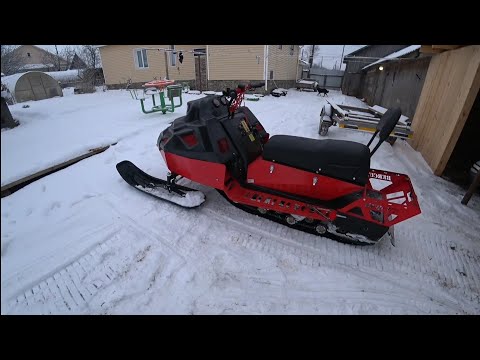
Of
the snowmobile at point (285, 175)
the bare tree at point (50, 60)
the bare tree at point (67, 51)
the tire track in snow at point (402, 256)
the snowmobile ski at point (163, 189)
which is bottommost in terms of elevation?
the tire track in snow at point (402, 256)

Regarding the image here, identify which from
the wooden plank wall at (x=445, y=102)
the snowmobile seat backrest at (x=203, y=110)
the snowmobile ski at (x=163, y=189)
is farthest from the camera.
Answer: the wooden plank wall at (x=445, y=102)

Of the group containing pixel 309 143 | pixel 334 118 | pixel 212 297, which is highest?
pixel 309 143

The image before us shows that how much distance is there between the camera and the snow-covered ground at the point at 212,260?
6.84ft

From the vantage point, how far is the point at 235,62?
48.1 feet

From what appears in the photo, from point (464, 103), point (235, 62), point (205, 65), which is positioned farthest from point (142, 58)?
point (464, 103)

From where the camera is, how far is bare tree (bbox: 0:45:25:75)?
0.85m

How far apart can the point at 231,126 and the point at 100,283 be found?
2177mm

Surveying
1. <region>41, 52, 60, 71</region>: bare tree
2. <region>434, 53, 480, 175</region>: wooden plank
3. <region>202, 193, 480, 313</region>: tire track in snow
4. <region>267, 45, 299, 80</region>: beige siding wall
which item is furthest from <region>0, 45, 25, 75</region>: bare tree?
<region>267, 45, 299, 80</region>: beige siding wall

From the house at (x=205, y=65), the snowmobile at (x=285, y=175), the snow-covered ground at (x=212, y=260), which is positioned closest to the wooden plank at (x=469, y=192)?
the snow-covered ground at (x=212, y=260)

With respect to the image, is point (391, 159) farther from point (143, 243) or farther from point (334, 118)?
point (143, 243)

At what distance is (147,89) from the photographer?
27.6 feet

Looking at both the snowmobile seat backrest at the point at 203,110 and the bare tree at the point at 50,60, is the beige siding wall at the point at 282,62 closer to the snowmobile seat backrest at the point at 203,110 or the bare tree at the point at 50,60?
the snowmobile seat backrest at the point at 203,110

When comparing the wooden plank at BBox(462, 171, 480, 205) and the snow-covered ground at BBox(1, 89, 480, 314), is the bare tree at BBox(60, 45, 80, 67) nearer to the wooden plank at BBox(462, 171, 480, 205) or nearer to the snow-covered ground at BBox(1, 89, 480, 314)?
the snow-covered ground at BBox(1, 89, 480, 314)
